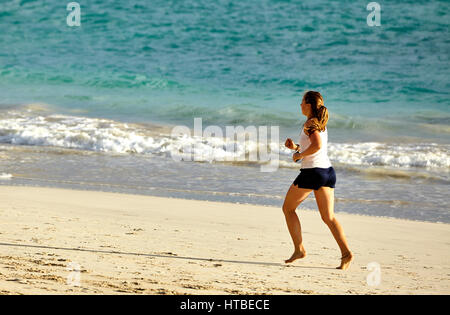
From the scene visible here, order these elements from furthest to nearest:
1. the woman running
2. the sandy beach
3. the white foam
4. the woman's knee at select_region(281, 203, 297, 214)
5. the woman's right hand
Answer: the white foam → the woman's knee at select_region(281, 203, 297, 214) → the woman running → the woman's right hand → the sandy beach

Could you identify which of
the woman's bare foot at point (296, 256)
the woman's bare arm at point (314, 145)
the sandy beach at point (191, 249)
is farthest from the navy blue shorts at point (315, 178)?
the sandy beach at point (191, 249)

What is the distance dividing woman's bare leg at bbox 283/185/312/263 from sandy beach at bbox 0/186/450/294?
12cm

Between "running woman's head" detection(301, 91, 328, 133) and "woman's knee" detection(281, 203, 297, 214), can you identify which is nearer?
"running woman's head" detection(301, 91, 328, 133)

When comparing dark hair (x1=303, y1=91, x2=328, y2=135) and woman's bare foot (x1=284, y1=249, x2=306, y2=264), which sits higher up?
dark hair (x1=303, y1=91, x2=328, y2=135)

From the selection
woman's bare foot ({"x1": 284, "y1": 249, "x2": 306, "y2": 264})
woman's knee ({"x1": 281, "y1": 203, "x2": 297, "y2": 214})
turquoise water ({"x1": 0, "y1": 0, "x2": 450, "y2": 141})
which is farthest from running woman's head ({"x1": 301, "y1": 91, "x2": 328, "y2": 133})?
turquoise water ({"x1": 0, "y1": 0, "x2": 450, "y2": 141})

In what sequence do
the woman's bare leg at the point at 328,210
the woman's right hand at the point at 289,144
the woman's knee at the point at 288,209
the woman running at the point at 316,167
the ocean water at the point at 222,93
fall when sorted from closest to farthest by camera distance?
the woman's right hand at the point at 289,144, the woman running at the point at 316,167, the woman's bare leg at the point at 328,210, the woman's knee at the point at 288,209, the ocean water at the point at 222,93

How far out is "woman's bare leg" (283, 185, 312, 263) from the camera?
4992mm

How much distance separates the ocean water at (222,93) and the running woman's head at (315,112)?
3.02 m

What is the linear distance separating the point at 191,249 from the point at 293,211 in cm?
94

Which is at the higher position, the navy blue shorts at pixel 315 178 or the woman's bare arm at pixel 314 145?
the woman's bare arm at pixel 314 145

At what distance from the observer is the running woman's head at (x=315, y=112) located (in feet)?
15.9

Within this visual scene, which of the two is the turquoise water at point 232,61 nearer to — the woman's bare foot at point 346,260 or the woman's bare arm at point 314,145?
the woman's bare foot at point 346,260

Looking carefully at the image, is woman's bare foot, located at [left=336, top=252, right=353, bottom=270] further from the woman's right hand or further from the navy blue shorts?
the woman's right hand
